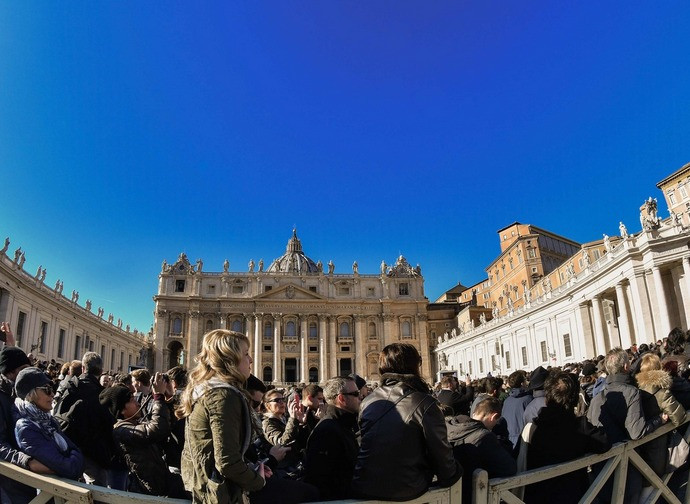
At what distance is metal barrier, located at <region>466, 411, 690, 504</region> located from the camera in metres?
3.19

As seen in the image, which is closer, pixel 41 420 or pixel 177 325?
pixel 41 420

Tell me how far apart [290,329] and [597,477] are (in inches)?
2473

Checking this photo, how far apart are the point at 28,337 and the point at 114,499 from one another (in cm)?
3751

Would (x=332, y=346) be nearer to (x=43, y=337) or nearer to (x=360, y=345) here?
(x=360, y=345)

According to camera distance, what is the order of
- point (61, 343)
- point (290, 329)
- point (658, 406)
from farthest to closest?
point (290, 329) → point (61, 343) → point (658, 406)

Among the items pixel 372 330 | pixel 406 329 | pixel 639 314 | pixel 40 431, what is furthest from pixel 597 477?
pixel 406 329

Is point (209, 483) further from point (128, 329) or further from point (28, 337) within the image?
point (128, 329)

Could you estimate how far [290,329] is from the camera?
214ft

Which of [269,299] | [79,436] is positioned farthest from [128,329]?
[79,436]

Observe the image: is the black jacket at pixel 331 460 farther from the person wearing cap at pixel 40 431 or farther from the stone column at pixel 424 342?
the stone column at pixel 424 342

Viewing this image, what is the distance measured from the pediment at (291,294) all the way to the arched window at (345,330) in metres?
5.01

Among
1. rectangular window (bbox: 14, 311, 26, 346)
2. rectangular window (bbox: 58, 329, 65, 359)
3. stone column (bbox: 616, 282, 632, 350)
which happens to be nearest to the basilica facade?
rectangular window (bbox: 58, 329, 65, 359)

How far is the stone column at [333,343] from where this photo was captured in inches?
2534

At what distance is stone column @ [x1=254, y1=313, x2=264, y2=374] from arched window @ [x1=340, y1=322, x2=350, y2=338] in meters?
11.3
